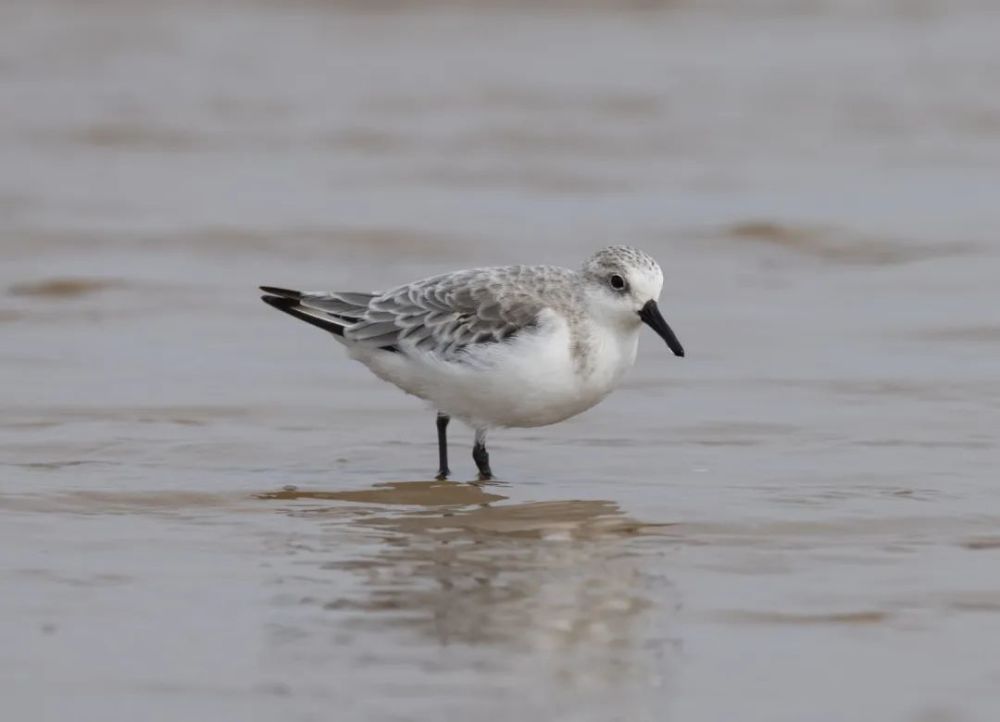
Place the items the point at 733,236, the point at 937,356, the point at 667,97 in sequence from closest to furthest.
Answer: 1. the point at 937,356
2. the point at 733,236
3. the point at 667,97

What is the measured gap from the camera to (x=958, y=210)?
41.8 ft

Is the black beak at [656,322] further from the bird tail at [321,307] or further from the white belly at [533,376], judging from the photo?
the bird tail at [321,307]

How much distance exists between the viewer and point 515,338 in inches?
303

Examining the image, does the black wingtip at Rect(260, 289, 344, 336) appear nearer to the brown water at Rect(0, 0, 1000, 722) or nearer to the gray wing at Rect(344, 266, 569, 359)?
the gray wing at Rect(344, 266, 569, 359)

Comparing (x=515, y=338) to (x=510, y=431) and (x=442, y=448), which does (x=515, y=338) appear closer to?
(x=442, y=448)

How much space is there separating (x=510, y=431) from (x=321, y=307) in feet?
4.08

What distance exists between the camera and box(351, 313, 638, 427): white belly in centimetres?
759

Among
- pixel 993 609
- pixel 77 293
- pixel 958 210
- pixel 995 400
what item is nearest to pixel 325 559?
pixel 993 609

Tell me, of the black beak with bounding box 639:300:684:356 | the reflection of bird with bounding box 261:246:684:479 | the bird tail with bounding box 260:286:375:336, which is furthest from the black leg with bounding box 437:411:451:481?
the black beak with bounding box 639:300:684:356

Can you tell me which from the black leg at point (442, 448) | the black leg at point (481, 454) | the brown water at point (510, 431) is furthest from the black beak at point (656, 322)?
the black leg at point (442, 448)

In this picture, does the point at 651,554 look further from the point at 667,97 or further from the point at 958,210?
the point at 667,97

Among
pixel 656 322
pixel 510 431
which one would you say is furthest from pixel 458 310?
pixel 510 431

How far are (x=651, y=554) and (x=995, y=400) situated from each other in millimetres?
2884

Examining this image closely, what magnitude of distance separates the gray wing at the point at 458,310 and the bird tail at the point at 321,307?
6 centimetres
